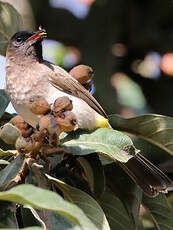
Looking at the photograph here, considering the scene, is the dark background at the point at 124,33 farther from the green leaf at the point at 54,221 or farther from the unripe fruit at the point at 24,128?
the green leaf at the point at 54,221

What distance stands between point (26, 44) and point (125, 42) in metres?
2.63

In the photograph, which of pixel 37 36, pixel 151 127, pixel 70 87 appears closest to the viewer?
pixel 151 127

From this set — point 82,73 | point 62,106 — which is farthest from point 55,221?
point 82,73

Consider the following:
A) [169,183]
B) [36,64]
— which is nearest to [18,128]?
[169,183]

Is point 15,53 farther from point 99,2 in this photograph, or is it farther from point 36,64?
point 99,2

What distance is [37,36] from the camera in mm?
3723

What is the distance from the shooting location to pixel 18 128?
8.94 feet

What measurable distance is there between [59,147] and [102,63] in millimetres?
3087

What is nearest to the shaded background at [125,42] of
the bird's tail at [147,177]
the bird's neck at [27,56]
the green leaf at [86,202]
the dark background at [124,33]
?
the dark background at [124,33]

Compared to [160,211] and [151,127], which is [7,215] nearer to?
[160,211]

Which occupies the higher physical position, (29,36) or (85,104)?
(29,36)

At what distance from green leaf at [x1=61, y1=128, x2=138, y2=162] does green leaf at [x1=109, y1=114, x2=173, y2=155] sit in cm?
39

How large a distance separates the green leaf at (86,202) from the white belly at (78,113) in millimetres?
525

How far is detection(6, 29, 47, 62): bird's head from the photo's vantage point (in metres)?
3.63
